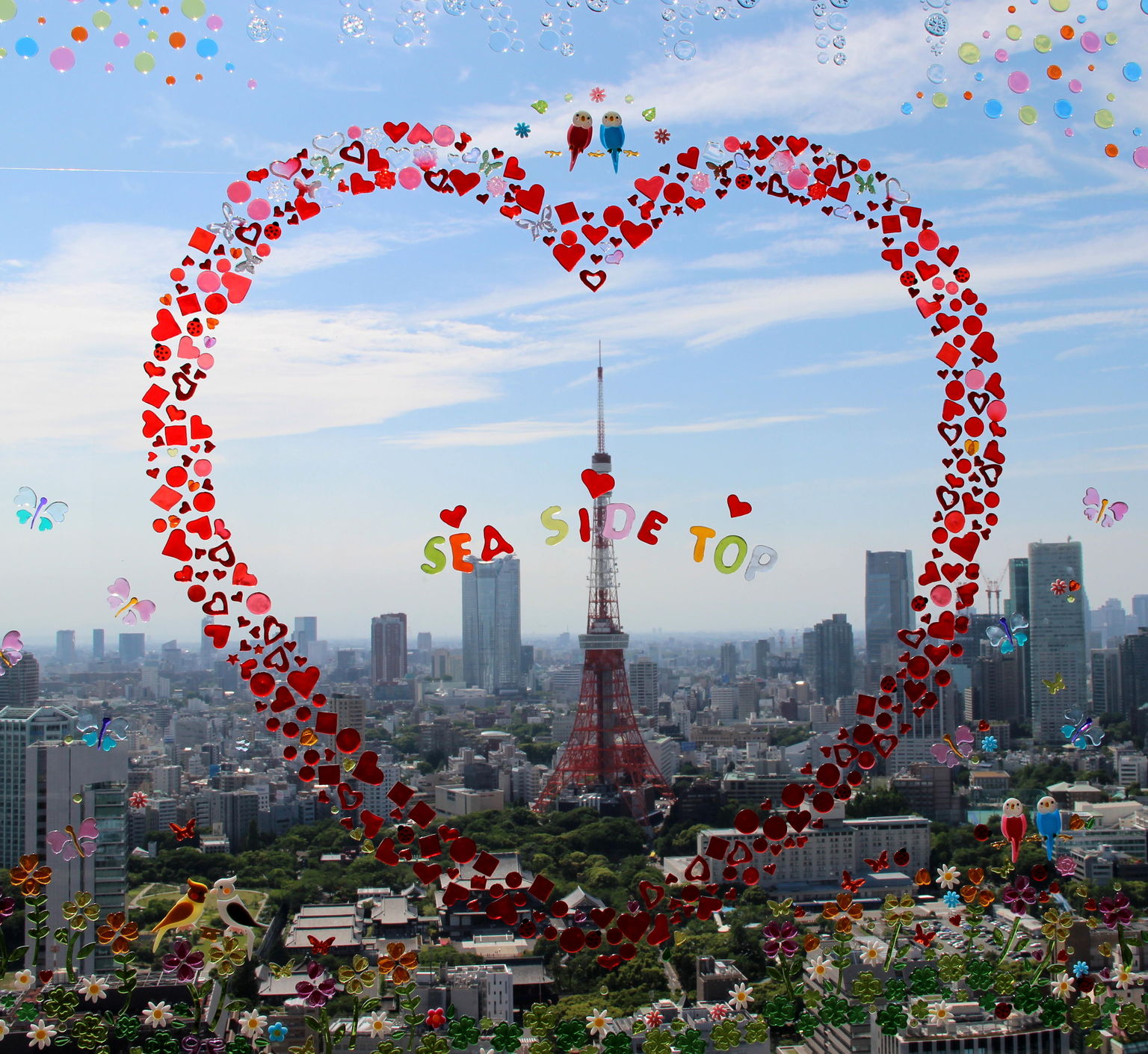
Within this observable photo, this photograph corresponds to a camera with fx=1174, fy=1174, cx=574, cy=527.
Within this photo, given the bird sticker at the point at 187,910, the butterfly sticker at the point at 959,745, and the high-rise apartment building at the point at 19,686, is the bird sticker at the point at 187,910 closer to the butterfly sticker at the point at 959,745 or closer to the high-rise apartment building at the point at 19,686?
the butterfly sticker at the point at 959,745

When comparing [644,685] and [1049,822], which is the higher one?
[1049,822]

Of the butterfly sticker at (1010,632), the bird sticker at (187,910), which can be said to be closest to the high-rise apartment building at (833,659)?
the butterfly sticker at (1010,632)

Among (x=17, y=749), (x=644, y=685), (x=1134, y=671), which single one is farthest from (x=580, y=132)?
(x=644, y=685)

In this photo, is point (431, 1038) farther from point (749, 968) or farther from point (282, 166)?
point (749, 968)

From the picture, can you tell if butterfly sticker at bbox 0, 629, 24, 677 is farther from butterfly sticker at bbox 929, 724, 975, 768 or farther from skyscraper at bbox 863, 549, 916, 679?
skyscraper at bbox 863, 549, 916, 679

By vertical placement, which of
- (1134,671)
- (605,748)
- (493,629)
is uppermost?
(493,629)

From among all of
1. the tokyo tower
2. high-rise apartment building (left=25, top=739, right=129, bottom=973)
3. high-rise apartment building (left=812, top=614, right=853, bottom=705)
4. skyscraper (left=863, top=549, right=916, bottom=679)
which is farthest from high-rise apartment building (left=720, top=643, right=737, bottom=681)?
high-rise apartment building (left=25, top=739, right=129, bottom=973)

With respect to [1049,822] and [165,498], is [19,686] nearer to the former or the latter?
[165,498]
